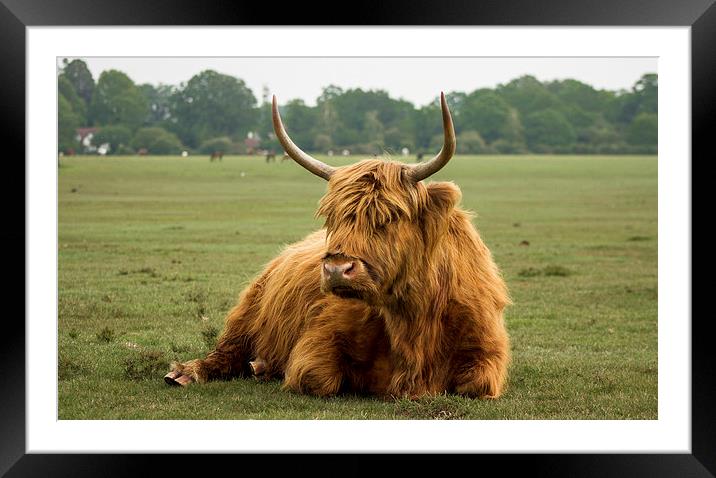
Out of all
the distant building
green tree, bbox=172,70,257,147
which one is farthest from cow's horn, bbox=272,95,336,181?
green tree, bbox=172,70,257,147

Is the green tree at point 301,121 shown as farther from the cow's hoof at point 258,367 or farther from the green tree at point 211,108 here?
the cow's hoof at point 258,367

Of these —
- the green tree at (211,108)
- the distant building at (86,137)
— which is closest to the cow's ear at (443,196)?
the distant building at (86,137)

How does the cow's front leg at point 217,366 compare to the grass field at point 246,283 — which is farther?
the cow's front leg at point 217,366

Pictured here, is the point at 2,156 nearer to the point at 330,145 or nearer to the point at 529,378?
the point at 529,378

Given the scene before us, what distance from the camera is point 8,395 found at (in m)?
4.98

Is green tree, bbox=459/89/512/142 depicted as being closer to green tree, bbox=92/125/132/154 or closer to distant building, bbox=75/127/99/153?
green tree, bbox=92/125/132/154

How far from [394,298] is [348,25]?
5.17ft

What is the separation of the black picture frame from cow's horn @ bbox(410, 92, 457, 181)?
1.95 feet

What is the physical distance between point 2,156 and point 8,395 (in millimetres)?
1266

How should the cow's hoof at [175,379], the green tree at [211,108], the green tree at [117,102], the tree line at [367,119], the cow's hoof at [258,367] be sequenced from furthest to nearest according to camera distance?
the green tree at [211,108], the tree line at [367,119], the green tree at [117,102], the cow's hoof at [258,367], the cow's hoof at [175,379]

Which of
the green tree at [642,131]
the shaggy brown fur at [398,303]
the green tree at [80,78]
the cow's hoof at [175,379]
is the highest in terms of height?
the green tree at [642,131]

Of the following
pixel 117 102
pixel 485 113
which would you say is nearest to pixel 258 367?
pixel 117 102

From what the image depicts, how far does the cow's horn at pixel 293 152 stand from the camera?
5.30 metres

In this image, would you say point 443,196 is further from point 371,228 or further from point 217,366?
point 217,366
